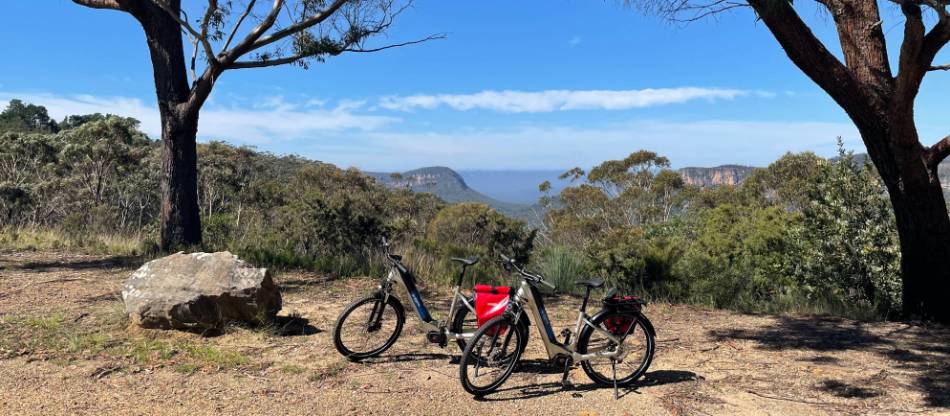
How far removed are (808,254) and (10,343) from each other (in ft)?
34.1

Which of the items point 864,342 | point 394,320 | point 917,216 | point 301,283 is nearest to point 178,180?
point 301,283

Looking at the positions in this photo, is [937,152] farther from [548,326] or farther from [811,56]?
[548,326]

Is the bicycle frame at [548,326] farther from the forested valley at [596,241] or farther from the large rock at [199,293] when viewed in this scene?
the forested valley at [596,241]

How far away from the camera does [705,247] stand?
42.0 feet

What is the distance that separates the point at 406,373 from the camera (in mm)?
4594

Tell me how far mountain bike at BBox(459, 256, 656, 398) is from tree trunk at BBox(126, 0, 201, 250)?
7.53 metres

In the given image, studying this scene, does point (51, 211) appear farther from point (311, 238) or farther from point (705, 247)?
point (705, 247)

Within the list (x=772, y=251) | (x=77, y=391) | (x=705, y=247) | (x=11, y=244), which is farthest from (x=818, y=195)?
(x=11, y=244)

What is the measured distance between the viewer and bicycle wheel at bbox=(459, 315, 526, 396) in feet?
13.6

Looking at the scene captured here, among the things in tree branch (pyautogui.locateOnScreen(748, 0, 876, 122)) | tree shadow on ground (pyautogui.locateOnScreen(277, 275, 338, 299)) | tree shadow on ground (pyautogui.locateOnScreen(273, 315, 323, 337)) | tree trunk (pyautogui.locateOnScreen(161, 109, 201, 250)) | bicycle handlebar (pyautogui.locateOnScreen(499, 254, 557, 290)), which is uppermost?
tree branch (pyautogui.locateOnScreen(748, 0, 876, 122))

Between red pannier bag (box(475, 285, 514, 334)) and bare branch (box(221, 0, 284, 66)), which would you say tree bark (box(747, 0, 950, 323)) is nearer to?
red pannier bag (box(475, 285, 514, 334))

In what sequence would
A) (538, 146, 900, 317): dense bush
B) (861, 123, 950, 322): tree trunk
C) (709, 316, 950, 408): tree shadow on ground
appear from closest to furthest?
(709, 316, 950, 408): tree shadow on ground < (861, 123, 950, 322): tree trunk < (538, 146, 900, 317): dense bush

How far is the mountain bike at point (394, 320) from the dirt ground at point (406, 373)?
0.51 feet

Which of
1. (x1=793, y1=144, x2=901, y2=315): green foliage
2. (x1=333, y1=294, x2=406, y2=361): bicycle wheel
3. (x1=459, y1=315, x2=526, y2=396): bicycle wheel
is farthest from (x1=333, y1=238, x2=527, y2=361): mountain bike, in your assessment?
(x1=793, y1=144, x2=901, y2=315): green foliage
